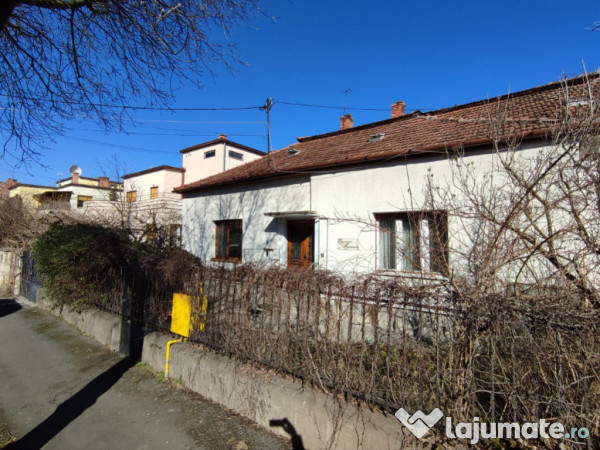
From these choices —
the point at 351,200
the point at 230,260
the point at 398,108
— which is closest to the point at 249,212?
the point at 230,260

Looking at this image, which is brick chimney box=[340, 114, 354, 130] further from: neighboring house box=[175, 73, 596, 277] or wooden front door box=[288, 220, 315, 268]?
wooden front door box=[288, 220, 315, 268]

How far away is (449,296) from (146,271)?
4.61 metres

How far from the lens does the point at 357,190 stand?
781 cm

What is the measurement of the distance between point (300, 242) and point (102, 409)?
6.66 meters

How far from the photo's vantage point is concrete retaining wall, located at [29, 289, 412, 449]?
99.5 inches

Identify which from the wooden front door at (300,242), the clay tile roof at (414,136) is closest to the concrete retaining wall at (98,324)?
the wooden front door at (300,242)

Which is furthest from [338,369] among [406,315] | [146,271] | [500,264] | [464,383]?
[146,271]

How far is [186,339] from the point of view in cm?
440

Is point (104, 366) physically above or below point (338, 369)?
below

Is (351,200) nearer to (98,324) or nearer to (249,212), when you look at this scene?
(249,212)

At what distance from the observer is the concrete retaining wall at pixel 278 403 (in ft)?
8.29

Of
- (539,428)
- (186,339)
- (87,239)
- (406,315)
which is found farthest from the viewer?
(87,239)

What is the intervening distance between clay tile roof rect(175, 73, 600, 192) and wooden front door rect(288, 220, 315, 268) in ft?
5.37

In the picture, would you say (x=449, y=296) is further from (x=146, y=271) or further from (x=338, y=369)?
(x=146, y=271)
